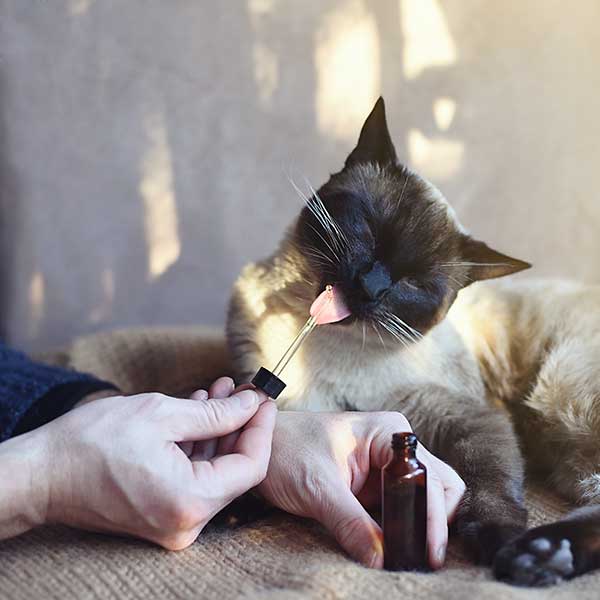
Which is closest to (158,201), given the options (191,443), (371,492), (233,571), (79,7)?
(79,7)

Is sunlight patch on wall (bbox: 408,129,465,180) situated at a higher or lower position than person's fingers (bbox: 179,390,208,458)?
higher

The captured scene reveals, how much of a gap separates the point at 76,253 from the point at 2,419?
2.73 ft

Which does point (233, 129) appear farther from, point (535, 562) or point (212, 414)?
point (535, 562)

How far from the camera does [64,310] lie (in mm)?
2289

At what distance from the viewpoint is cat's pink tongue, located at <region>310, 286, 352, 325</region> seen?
1.43m

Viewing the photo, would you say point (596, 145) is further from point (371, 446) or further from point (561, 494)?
point (371, 446)

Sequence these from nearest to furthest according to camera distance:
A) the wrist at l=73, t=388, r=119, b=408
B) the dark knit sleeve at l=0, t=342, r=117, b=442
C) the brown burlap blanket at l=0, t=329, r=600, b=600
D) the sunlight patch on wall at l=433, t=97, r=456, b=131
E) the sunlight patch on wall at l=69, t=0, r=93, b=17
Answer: the brown burlap blanket at l=0, t=329, r=600, b=600 → the dark knit sleeve at l=0, t=342, r=117, b=442 → the wrist at l=73, t=388, r=119, b=408 → the sunlight patch on wall at l=69, t=0, r=93, b=17 → the sunlight patch on wall at l=433, t=97, r=456, b=131

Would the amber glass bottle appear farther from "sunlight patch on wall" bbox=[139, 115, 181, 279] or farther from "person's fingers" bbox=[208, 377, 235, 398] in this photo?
"sunlight patch on wall" bbox=[139, 115, 181, 279]

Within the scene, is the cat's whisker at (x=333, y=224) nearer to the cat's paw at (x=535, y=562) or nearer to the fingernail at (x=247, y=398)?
the fingernail at (x=247, y=398)

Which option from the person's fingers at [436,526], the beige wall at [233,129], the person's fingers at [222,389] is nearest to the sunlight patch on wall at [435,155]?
the beige wall at [233,129]

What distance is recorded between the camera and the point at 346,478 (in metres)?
1.23

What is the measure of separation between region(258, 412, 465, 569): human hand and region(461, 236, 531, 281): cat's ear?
406 millimetres

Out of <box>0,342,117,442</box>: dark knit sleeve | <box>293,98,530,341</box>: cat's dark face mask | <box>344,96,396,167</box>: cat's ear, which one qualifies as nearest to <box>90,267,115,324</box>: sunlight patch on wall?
<box>0,342,117,442</box>: dark knit sleeve

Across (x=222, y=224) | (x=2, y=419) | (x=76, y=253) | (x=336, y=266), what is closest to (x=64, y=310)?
(x=76, y=253)
